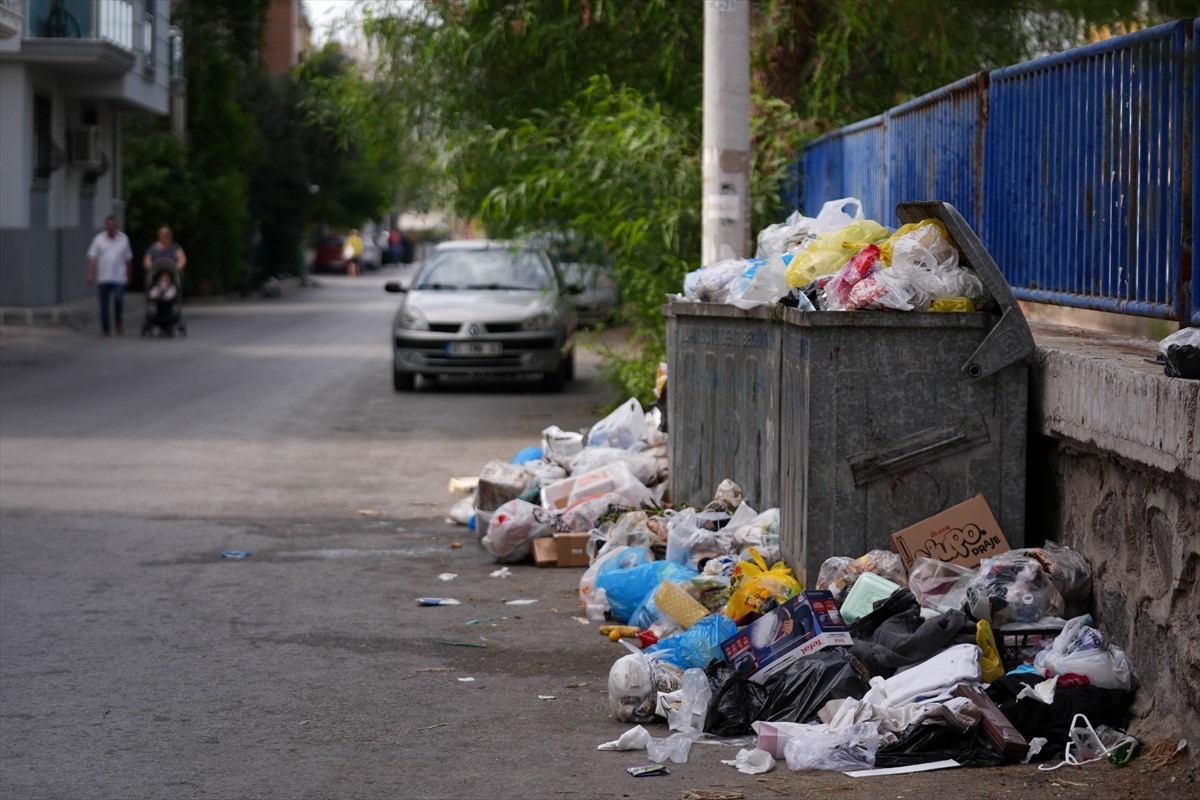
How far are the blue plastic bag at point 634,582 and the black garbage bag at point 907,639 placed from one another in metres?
1.40

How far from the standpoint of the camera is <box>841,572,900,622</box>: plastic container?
5.69m

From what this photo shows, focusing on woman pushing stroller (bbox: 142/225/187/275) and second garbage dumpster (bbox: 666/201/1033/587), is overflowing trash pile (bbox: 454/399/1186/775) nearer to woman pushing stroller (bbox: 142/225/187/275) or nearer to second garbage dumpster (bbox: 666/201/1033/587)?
second garbage dumpster (bbox: 666/201/1033/587)

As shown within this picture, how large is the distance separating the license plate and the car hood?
25 centimetres

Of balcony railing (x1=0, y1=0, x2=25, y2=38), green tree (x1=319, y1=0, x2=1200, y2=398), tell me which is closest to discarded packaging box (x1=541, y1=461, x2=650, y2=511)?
green tree (x1=319, y1=0, x2=1200, y2=398)

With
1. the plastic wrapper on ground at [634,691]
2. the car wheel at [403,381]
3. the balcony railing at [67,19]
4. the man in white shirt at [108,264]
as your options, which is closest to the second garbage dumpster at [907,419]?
the plastic wrapper on ground at [634,691]

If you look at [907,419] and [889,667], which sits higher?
[907,419]

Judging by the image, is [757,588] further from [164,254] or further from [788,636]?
[164,254]

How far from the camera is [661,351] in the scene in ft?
41.5

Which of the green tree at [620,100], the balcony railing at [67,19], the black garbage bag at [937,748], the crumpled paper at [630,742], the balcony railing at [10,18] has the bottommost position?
the crumpled paper at [630,742]

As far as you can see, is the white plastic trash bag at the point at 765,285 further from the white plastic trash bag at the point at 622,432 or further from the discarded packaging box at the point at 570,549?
the white plastic trash bag at the point at 622,432

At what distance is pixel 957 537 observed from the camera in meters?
6.00

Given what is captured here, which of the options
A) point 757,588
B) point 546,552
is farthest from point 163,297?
point 757,588

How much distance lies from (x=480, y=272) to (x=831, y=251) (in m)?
11.8

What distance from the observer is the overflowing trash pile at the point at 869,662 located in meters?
4.75
